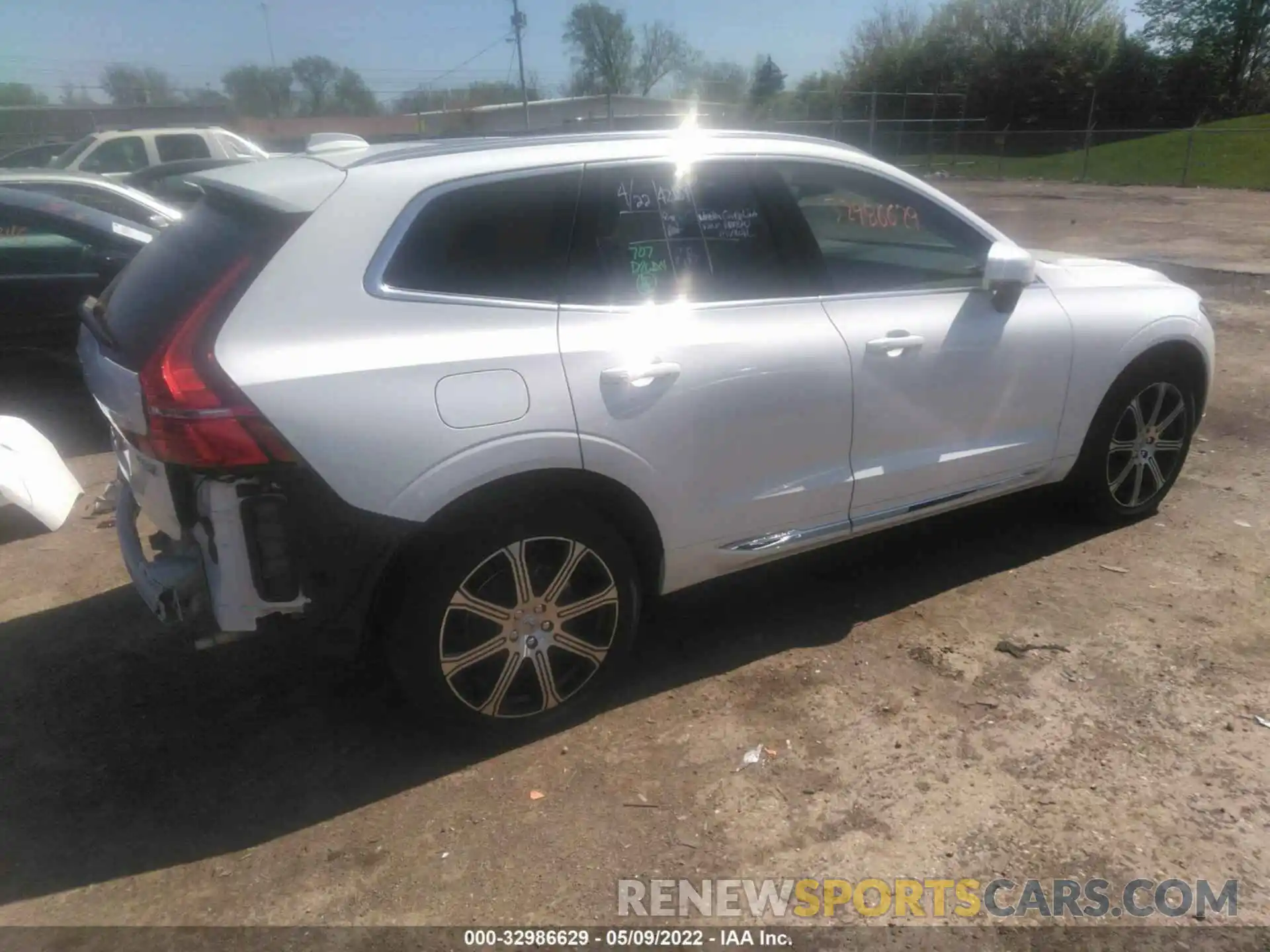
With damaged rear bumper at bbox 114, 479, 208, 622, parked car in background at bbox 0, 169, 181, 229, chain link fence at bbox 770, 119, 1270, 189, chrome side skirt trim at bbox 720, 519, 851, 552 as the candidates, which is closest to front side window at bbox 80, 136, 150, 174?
parked car in background at bbox 0, 169, 181, 229

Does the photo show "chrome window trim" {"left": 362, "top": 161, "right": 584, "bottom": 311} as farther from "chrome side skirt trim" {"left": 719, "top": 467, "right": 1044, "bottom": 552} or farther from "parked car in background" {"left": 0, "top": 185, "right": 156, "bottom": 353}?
"parked car in background" {"left": 0, "top": 185, "right": 156, "bottom": 353}

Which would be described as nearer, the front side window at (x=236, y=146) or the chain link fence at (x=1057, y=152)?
the front side window at (x=236, y=146)

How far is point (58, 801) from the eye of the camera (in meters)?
3.05

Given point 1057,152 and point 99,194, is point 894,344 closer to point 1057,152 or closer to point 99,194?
point 99,194

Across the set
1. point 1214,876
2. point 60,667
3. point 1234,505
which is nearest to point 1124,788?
point 1214,876

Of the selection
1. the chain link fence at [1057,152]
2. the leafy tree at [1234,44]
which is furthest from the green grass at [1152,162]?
the leafy tree at [1234,44]

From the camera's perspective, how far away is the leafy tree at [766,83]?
44.0 m

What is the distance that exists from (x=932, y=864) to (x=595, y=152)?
7.87 feet

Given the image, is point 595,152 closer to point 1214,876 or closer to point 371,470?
point 371,470

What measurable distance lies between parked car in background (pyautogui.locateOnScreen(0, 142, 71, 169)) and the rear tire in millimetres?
19129

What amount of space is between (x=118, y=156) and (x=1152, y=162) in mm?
29156

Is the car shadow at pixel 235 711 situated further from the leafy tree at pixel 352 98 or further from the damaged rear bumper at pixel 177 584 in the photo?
the leafy tree at pixel 352 98

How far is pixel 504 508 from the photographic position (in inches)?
117

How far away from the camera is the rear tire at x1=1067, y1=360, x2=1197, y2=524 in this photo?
4438 millimetres
